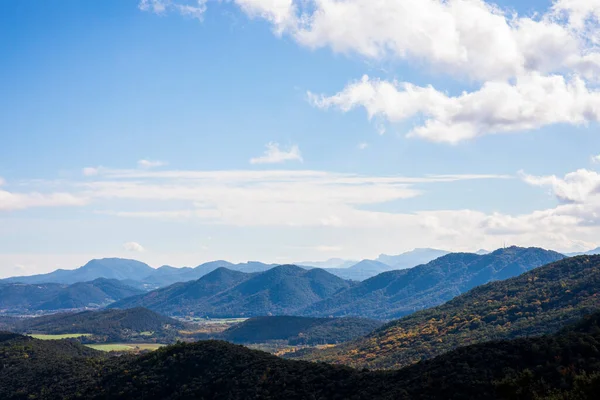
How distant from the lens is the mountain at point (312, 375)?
68.1 meters

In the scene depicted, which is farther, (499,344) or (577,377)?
(499,344)

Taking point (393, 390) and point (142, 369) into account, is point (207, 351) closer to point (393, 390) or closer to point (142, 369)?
point (142, 369)

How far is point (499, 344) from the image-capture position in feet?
276

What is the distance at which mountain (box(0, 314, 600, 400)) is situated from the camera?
224 feet

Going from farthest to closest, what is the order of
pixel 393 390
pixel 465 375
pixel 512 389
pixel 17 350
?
pixel 17 350 < pixel 393 390 < pixel 465 375 < pixel 512 389

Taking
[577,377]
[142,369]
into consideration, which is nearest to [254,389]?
[142,369]

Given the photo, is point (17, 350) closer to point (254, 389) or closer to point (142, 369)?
point (142, 369)

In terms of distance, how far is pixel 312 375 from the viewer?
10112cm

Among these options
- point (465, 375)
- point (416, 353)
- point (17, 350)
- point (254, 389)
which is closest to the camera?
point (465, 375)

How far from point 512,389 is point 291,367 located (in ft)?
176

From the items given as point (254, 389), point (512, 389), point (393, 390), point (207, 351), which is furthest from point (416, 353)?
point (512, 389)

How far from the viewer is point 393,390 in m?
80.4

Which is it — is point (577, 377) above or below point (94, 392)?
above

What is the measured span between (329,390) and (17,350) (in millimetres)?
139723
